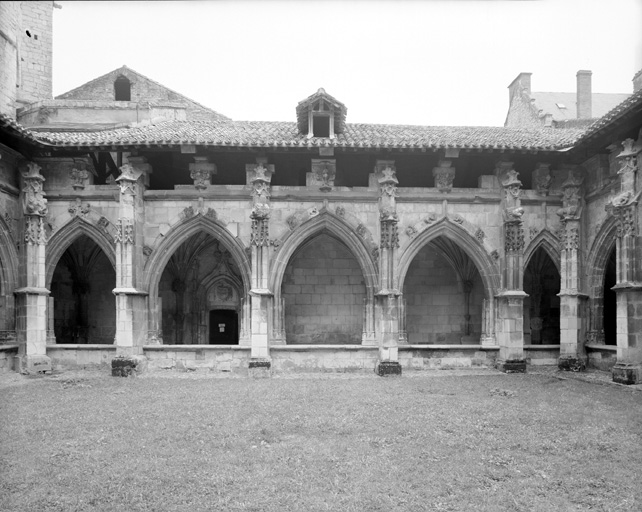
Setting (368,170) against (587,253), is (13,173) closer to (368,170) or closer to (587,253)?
(368,170)

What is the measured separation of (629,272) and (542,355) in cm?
378

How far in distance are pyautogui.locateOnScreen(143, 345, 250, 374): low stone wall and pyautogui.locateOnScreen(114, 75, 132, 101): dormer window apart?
1520 cm

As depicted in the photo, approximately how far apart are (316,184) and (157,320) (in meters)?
5.66

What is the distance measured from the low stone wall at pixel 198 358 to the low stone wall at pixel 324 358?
0.90 metres

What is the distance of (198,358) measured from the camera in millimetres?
13711

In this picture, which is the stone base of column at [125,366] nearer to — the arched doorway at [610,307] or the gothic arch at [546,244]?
the gothic arch at [546,244]

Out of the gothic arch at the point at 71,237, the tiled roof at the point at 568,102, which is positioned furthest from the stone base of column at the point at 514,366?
the tiled roof at the point at 568,102

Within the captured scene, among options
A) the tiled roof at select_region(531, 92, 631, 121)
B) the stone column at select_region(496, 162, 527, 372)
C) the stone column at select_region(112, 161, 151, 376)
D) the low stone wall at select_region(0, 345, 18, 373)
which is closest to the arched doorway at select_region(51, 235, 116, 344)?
the low stone wall at select_region(0, 345, 18, 373)

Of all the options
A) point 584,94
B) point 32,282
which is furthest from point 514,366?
point 584,94

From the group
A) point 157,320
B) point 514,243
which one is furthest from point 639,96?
point 157,320

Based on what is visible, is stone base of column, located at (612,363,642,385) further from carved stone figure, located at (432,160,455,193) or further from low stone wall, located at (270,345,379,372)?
carved stone figure, located at (432,160,455,193)

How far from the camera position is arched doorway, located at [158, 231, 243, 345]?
17297mm

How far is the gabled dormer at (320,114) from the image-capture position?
45.4ft

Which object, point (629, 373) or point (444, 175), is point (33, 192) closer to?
point (444, 175)
